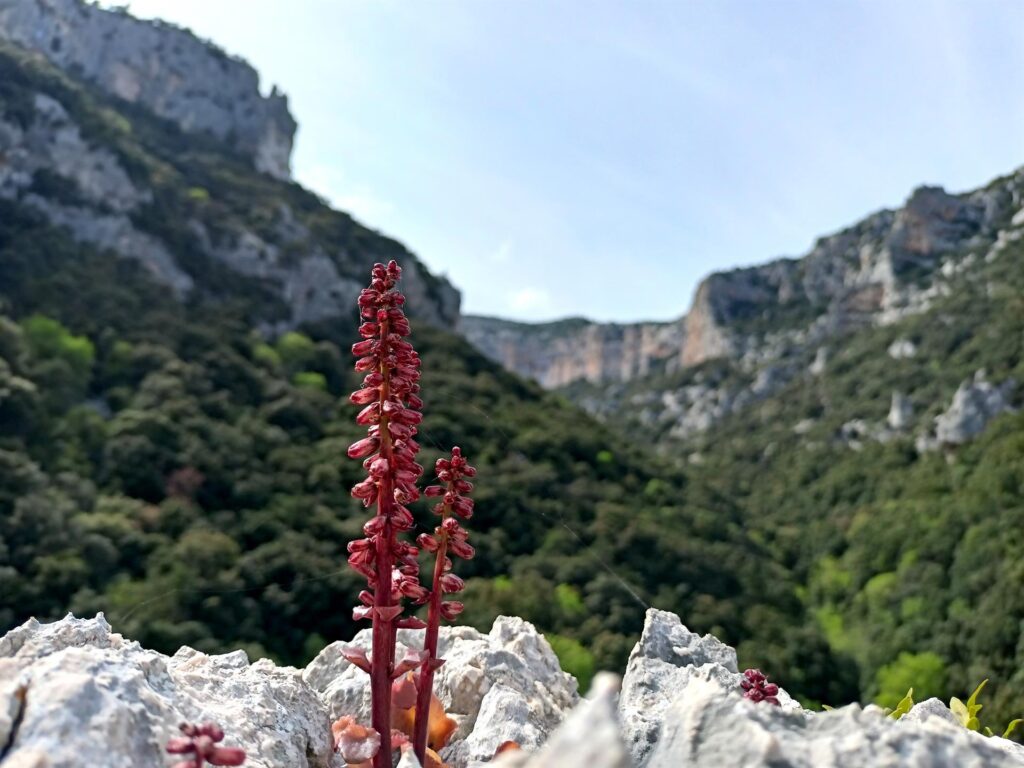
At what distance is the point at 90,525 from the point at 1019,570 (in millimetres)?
50366

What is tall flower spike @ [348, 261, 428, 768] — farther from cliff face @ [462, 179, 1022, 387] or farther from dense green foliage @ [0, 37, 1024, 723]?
cliff face @ [462, 179, 1022, 387]

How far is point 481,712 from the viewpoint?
122 inches

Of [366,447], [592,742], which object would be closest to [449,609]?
[366,447]

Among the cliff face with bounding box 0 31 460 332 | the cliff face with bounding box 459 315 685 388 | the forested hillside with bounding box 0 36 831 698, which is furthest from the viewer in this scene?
the cliff face with bounding box 459 315 685 388

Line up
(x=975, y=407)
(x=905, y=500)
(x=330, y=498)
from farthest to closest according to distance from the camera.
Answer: (x=905, y=500) < (x=975, y=407) < (x=330, y=498)

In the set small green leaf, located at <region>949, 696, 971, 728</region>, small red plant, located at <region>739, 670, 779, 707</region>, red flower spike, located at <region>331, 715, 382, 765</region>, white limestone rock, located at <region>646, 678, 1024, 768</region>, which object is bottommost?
red flower spike, located at <region>331, 715, 382, 765</region>

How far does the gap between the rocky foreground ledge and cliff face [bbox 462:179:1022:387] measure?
110 meters

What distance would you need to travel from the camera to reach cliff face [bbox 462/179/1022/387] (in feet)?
352

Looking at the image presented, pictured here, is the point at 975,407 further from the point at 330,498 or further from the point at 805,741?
the point at 805,741

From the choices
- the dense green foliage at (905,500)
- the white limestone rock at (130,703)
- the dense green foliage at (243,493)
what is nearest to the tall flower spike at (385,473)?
the white limestone rock at (130,703)

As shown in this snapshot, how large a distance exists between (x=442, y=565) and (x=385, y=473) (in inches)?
15.4

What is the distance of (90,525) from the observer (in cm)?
3045

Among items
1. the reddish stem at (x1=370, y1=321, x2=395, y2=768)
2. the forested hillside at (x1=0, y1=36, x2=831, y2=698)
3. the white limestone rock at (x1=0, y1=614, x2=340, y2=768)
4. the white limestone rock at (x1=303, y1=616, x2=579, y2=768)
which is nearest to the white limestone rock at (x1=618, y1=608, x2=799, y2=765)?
the white limestone rock at (x1=303, y1=616, x2=579, y2=768)

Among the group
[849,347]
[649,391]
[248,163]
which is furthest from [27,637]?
[649,391]
